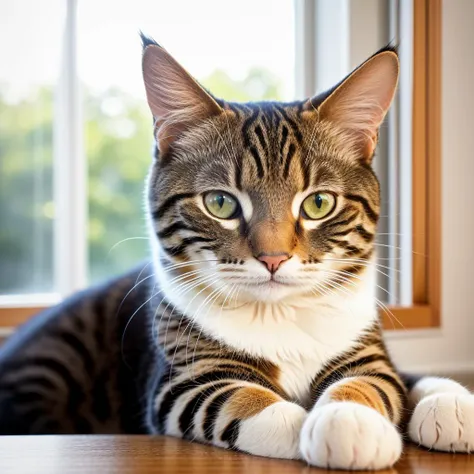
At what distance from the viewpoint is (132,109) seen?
1.75 metres

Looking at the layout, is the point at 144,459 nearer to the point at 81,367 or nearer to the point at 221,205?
the point at 221,205

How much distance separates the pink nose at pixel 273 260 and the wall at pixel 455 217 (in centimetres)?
73

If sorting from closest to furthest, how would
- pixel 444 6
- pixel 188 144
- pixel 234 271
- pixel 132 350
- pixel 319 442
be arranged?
pixel 319 442, pixel 234 271, pixel 188 144, pixel 132 350, pixel 444 6

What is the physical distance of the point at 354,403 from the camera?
880 millimetres

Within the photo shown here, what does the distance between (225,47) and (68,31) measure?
38cm

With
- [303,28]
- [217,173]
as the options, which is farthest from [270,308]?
[303,28]

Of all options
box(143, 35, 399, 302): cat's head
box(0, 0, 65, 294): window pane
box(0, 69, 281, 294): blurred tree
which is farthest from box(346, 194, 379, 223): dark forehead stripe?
box(0, 0, 65, 294): window pane

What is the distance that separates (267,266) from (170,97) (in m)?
0.33

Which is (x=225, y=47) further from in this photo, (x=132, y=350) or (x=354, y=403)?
(x=354, y=403)

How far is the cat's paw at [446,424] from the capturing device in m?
0.92

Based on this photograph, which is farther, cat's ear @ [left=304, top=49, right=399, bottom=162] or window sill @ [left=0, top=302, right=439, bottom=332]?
window sill @ [left=0, top=302, right=439, bottom=332]

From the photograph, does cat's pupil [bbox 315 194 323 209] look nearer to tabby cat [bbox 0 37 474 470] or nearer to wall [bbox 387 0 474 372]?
tabby cat [bbox 0 37 474 470]

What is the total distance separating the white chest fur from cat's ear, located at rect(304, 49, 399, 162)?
0.82 ft

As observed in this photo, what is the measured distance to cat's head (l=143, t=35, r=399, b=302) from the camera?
1027mm
